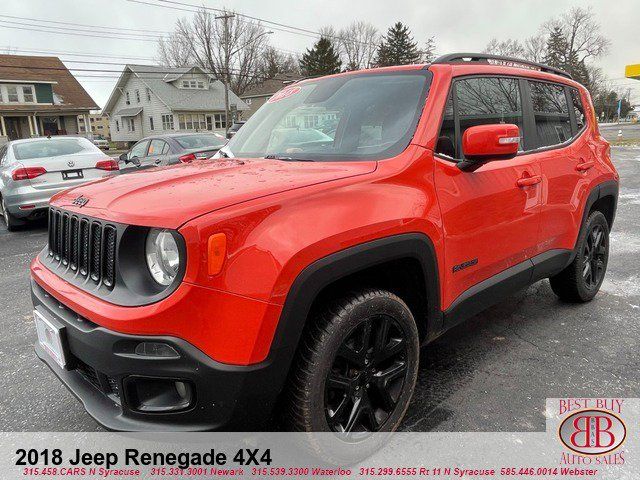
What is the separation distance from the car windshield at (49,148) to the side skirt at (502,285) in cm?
726

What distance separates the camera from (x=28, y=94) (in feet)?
127

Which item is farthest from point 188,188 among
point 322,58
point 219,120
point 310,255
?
point 322,58

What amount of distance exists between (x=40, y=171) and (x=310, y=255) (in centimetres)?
715

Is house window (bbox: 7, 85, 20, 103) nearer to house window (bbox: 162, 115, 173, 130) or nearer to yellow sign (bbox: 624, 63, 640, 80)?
house window (bbox: 162, 115, 173, 130)

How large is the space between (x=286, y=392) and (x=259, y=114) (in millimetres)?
2205

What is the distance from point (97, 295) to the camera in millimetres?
1896

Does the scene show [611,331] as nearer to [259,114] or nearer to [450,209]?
[450,209]

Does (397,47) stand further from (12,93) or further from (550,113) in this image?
(550,113)

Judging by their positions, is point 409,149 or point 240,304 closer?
point 240,304

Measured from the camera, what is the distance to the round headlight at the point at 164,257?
1.78m

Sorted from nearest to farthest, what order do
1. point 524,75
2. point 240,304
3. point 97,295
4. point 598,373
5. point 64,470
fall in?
point 240,304 → point 97,295 → point 64,470 → point 598,373 → point 524,75

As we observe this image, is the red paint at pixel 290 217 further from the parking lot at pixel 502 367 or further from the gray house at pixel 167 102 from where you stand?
the gray house at pixel 167 102

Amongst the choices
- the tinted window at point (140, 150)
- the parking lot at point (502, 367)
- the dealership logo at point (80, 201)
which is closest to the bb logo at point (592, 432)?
the parking lot at point (502, 367)

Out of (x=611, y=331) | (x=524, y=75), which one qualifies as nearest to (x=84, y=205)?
(x=524, y=75)
